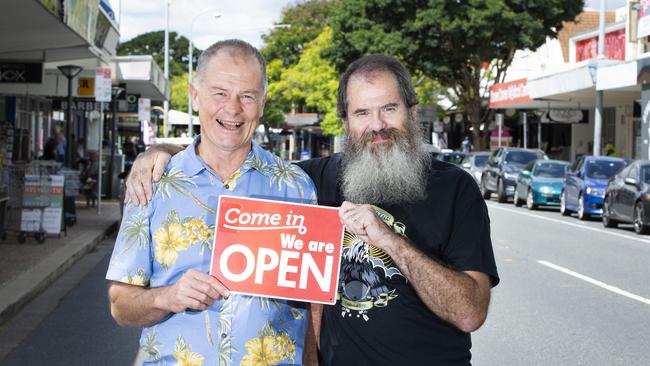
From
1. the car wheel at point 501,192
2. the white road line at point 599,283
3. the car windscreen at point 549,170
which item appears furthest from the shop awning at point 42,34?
the car wheel at point 501,192

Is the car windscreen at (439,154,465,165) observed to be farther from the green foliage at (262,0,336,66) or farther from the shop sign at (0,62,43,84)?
the green foliage at (262,0,336,66)

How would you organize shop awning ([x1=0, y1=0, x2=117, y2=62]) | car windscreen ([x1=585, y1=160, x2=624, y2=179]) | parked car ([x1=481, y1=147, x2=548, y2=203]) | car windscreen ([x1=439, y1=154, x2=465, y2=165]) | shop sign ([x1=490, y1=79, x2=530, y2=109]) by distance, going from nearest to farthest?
1. shop awning ([x1=0, y1=0, x2=117, y2=62])
2. car windscreen ([x1=585, y1=160, x2=624, y2=179])
3. parked car ([x1=481, y1=147, x2=548, y2=203])
4. car windscreen ([x1=439, y1=154, x2=465, y2=165])
5. shop sign ([x1=490, y1=79, x2=530, y2=109])

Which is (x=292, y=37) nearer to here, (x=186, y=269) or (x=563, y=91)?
(x=563, y=91)

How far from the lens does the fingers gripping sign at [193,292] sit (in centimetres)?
312

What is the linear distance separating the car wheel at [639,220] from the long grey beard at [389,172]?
59.9 ft

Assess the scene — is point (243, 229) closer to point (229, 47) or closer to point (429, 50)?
point (229, 47)

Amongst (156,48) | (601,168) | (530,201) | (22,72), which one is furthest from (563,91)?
(156,48)

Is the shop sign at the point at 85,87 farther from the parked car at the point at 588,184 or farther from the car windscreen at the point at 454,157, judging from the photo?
the car windscreen at the point at 454,157

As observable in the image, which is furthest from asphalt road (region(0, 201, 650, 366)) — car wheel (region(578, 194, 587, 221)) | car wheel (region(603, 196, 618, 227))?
car wheel (region(578, 194, 587, 221))

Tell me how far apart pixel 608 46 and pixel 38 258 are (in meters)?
39.1

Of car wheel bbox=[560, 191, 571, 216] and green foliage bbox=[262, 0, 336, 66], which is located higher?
green foliage bbox=[262, 0, 336, 66]

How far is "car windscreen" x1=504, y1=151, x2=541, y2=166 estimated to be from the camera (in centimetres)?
3506

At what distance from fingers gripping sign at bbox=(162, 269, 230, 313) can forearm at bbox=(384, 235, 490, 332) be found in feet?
1.89

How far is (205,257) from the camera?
3357 millimetres
